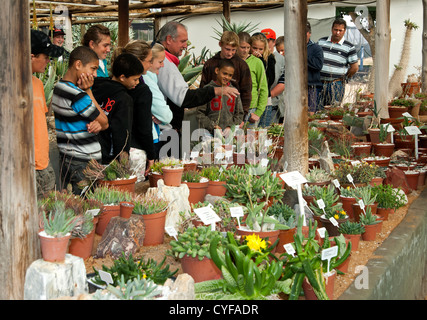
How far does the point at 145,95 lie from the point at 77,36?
732 inches

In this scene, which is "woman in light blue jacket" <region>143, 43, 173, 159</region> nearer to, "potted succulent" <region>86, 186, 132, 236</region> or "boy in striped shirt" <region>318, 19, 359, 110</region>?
"potted succulent" <region>86, 186, 132, 236</region>

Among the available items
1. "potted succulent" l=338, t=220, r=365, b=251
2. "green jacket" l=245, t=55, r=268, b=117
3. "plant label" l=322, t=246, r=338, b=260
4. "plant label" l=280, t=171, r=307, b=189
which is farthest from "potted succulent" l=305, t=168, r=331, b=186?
"green jacket" l=245, t=55, r=268, b=117

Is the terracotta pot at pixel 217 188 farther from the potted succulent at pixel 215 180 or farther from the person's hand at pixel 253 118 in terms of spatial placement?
the person's hand at pixel 253 118

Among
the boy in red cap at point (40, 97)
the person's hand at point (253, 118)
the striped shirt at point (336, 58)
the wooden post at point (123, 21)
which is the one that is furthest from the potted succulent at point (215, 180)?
the striped shirt at point (336, 58)

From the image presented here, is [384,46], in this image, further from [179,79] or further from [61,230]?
[61,230]

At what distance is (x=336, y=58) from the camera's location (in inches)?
311

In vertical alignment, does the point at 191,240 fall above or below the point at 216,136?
below

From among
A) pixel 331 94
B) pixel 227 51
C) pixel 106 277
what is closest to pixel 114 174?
pixel 106 277

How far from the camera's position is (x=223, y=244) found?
→ 2764 mm

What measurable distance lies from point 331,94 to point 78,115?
18.1ft
